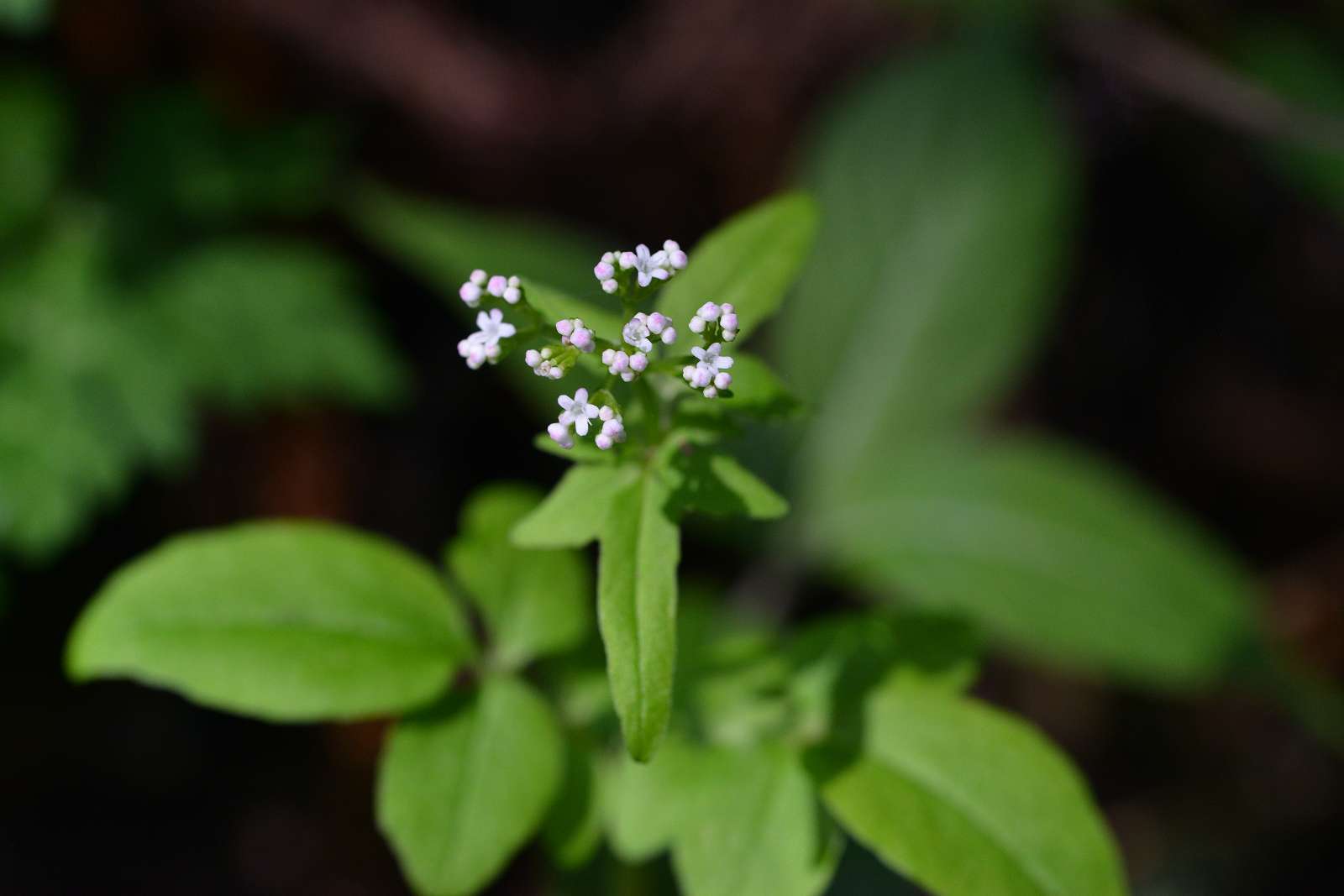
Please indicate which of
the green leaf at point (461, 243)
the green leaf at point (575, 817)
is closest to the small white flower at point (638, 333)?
the green leaf at point (575, 817)

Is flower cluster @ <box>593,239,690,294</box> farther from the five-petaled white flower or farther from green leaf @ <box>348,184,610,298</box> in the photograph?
green leaf @ <box>348,184,610,298</box>

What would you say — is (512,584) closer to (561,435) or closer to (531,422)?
(561,435)

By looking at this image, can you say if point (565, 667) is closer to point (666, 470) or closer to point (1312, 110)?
point (666, 470)

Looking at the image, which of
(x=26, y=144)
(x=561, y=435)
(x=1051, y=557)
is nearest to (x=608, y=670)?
(x=561, y=435)

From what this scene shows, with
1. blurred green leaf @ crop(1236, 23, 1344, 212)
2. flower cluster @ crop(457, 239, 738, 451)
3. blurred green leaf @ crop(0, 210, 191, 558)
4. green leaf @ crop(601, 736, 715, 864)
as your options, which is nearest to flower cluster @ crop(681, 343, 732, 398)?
flower cluster @ crop(457, 239, 738, 451)

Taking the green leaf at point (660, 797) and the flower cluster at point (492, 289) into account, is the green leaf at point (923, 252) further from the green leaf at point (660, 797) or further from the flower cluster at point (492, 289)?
the flower cluster at point (492, 289)

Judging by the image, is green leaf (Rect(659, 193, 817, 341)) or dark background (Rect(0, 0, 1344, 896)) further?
dark background (Rect(0, 0, 1344, 896))
